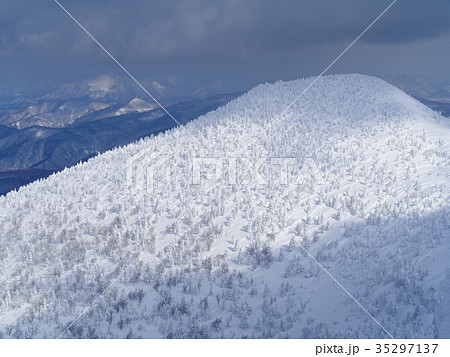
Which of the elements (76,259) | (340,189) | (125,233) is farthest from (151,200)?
(340,189)

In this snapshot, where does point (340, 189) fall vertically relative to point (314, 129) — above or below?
below

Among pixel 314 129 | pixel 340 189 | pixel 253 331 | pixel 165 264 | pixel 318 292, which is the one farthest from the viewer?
pixel 314 129

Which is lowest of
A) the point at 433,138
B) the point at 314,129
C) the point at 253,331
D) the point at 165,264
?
the point at 253,331

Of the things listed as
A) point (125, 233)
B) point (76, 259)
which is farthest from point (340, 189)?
point (76, 259)

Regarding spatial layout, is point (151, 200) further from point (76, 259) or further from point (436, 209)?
point (436, 209)

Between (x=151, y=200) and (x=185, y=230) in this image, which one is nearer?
(x=185, y=230)
